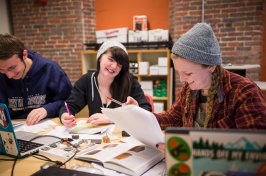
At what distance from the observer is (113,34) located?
12.4 feet

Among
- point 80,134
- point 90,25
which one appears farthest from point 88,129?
point 90,25

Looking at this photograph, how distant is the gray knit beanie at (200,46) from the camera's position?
0.95 m

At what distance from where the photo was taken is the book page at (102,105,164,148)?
2.92 ft

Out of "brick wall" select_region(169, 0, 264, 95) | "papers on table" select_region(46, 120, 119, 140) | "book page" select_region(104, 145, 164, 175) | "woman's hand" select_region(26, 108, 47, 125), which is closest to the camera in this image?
"book page" select_region(104, 145, 164, 175)

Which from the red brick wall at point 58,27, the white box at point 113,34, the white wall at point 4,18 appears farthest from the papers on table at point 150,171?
the white wall at point 4,18

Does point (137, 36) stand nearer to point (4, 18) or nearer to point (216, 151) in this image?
point (4, 18)

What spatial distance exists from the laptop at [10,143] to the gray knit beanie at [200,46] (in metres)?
0.81

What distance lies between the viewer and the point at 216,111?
108cm

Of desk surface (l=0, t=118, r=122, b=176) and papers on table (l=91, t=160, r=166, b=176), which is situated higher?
papers on table (l=91, t=160, r=166, b=176)

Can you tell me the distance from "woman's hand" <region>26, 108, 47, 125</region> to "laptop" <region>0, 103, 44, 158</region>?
0.37 metres

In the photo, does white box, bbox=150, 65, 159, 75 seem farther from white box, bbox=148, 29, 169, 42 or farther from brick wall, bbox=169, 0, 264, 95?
brick wall, bbox=169, 0, 264, 95

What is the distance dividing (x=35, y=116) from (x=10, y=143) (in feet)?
1.82

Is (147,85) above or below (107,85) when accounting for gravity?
below

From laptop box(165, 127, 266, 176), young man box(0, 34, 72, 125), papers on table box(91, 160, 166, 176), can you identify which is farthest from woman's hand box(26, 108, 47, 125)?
laptop box(165, 127, 266, 176)
